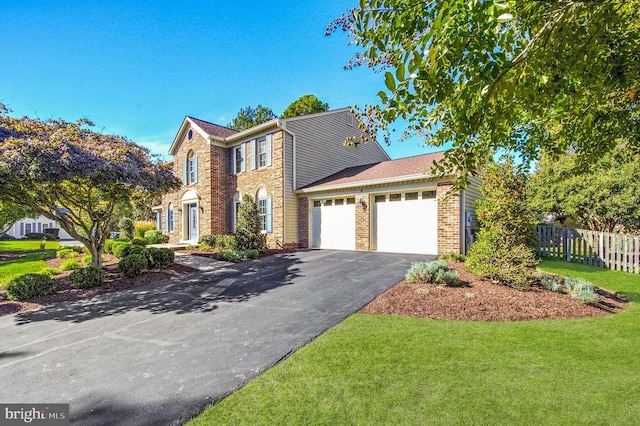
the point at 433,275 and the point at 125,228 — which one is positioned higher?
the point at 125,228

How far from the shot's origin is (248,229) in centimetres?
1338

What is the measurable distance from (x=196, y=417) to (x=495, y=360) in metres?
3.51

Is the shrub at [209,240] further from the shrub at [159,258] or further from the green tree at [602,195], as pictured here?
the green tree at [602,195]

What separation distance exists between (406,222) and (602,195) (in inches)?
422

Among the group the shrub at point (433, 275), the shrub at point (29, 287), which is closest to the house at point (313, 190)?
the shrub at point (433, 275)

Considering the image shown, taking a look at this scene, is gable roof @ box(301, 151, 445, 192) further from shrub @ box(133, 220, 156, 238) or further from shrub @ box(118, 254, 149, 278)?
shrub @ box(133, 220, 156, 238)

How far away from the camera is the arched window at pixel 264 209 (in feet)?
50.7

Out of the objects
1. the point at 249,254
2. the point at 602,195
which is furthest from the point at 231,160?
the point at 602,195

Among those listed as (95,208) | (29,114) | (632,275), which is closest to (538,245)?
(632,275)

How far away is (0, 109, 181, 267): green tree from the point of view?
7316 millimetres

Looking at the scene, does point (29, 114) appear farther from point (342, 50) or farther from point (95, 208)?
point (342, 50)

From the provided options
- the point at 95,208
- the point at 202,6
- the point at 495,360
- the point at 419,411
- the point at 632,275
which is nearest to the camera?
the point at 419,411

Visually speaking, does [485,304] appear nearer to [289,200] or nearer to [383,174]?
[383,174]

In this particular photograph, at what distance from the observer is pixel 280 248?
14805 millimetres
